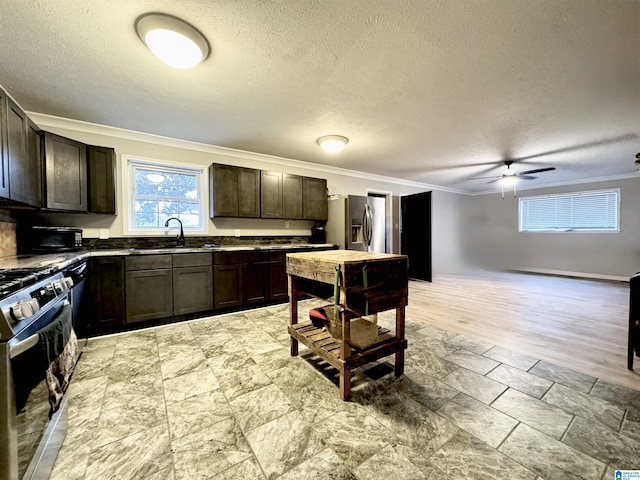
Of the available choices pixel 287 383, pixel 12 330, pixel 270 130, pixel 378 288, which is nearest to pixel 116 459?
pixel 12 330

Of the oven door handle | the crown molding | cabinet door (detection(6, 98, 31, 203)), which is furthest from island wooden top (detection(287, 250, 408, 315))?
the crown molding

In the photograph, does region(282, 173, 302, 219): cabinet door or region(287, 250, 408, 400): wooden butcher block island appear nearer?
region(287, 250, 408, 400): wooden butcher block island

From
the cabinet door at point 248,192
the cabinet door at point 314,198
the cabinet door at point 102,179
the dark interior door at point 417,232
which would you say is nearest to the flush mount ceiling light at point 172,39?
the cabinet door at point 102,179

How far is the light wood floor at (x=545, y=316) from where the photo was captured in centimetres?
232

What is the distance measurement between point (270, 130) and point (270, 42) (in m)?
1.55

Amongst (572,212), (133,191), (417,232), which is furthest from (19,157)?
(572,212)

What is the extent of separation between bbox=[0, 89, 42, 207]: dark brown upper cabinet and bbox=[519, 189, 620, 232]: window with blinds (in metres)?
9.73

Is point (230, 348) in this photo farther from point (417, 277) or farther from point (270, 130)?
point (417, 277)

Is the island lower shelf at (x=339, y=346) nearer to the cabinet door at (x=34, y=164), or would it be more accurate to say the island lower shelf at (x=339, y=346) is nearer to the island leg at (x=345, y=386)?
the island leg at (x=345, y=386)

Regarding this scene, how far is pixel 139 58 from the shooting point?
1954 millimetres

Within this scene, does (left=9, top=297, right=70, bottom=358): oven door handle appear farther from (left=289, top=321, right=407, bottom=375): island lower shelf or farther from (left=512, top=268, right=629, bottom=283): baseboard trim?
(left=512, top=268, right=629, bottom=283): baseboard trim

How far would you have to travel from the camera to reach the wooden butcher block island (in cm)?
171

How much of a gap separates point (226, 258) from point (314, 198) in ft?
6.49

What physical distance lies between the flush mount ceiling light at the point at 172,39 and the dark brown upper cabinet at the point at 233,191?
6.49 ft
